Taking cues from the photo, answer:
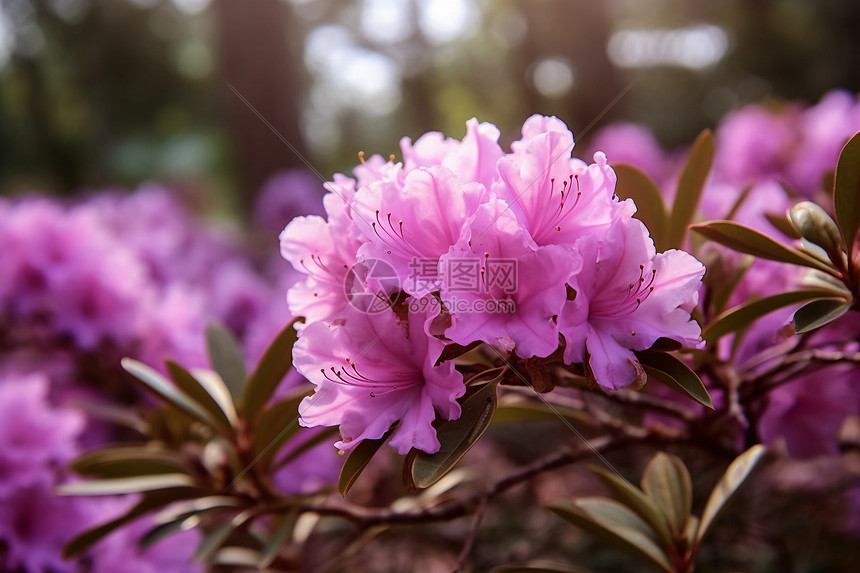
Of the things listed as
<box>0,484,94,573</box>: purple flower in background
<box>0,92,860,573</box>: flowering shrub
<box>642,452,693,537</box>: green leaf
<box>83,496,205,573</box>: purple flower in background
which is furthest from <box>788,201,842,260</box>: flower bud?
<box>0,484,94,573</box>: purple flower in background

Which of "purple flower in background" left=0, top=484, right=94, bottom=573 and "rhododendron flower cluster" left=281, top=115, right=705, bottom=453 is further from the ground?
"rhododendron flower cluster" left=281, top=115, right=705, bottom=453

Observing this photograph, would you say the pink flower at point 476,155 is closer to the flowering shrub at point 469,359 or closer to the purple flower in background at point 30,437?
the flowering shrub at point 469,359

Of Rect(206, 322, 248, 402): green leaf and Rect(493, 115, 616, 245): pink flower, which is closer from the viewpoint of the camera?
Rect(493, 115, 616, 245): pink flower

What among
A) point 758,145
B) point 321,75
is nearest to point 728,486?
point 758,145

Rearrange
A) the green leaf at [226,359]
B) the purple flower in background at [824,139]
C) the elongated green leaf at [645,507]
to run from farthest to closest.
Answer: the purple flower in background at [824,139], the green leaf at [226,359], the elongated green leaf at [645,507]

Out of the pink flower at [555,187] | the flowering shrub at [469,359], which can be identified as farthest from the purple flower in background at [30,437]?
the pink flower at [555,187]

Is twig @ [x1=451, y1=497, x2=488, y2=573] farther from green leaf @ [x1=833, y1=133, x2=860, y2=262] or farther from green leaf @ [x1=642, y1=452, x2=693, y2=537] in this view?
green leaf @ [x1=833, y1=133, x2=860, y2=262]
